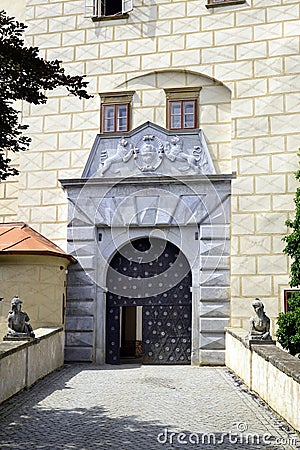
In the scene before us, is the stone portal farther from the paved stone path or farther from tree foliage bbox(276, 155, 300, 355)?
tree foliage bbox(276, 155, 300, 355)

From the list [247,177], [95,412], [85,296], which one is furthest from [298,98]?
[95,412]

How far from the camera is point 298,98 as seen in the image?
13930mm

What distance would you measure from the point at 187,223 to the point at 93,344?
133 inches

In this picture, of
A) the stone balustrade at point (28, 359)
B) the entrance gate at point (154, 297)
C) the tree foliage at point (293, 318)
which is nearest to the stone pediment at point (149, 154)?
the entrance gate at point (154, 297)

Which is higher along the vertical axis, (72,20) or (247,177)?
(72,20)

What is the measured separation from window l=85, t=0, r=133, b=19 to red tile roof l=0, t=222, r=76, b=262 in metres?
5.33

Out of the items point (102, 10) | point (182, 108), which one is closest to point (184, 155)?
point (182, 108)

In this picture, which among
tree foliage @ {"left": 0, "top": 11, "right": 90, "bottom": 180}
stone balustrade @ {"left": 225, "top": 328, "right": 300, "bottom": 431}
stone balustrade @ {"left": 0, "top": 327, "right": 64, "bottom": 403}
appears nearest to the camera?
tree foliage @ {"left": 0, "top": 11, "right": 90, "bottom": 180}

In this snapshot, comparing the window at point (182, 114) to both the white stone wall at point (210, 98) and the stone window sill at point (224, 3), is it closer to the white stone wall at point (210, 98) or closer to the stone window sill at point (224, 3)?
the white stone wall at point (210, 98)

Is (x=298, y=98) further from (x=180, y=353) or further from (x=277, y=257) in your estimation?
(x=180, y=353)

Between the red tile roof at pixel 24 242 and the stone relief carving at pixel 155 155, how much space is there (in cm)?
203

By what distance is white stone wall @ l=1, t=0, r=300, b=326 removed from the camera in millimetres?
13781

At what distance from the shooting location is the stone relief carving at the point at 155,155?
14305 millimetres

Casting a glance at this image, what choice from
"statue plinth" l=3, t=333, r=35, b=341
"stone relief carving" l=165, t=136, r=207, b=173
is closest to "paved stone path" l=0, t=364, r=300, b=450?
"statue plinth" l=3, t=333, r=35, b=341
